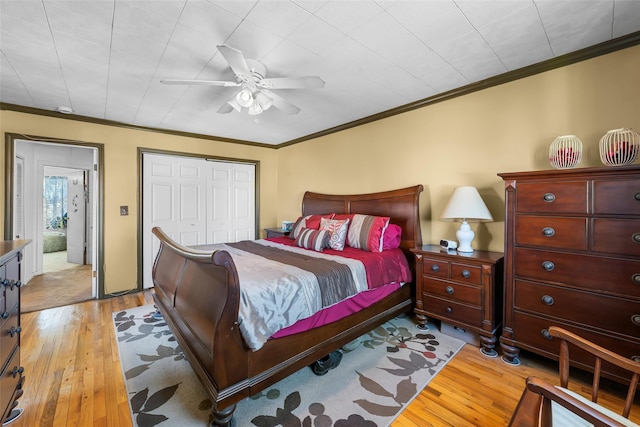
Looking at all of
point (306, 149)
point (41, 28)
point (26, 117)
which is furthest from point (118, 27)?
point (306, 149)

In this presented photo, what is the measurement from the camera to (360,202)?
3863 millimetres

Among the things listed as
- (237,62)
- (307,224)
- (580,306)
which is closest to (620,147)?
(580,306)

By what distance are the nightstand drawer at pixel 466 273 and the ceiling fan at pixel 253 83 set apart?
207cm

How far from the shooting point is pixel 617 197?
5.84 ft

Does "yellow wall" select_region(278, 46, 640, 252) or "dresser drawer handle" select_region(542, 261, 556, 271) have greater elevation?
"yellow wall" select_region(278, 46, 640, 252)

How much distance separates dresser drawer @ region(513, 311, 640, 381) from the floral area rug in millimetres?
572

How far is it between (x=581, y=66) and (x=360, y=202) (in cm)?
252

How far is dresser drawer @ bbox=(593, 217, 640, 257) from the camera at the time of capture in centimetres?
173

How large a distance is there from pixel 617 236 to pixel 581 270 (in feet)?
1.01

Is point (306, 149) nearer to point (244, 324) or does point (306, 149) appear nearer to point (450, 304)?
point (450, 304)

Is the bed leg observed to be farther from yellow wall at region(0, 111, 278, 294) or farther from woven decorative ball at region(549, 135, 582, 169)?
yellow wall at region(0, 111, 278, 294)

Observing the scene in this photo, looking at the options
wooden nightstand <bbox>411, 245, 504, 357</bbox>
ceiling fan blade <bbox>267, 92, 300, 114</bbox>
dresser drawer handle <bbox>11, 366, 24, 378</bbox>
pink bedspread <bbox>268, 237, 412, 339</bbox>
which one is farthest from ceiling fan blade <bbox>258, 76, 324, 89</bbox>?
dresser drawer handle <bbox>11, 366, 24, 378</bbox>

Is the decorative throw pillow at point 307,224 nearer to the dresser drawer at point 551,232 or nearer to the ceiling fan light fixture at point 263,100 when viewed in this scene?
the ceiling fan light fixture at point 263,100

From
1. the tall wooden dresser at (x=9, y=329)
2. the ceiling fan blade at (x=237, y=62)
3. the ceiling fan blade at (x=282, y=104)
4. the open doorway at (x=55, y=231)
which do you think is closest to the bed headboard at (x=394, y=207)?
the ceiling fan blade at (x=282, y=104)
